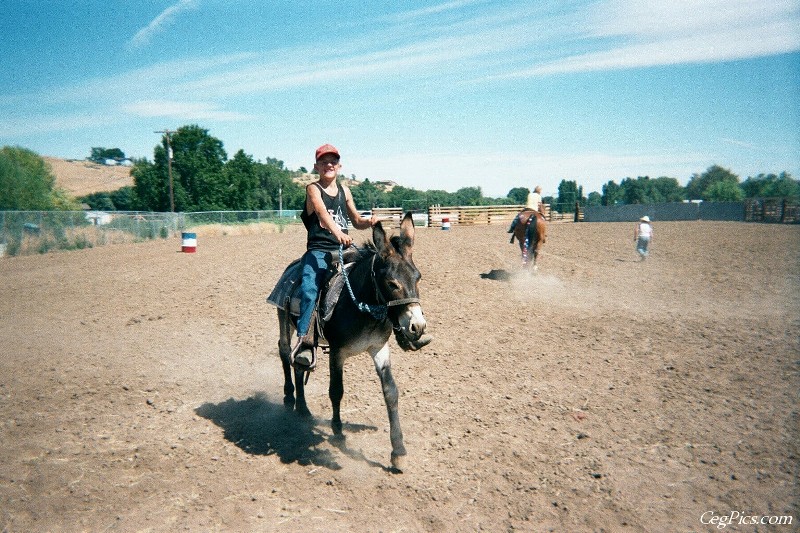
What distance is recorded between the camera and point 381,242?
4.66 metres

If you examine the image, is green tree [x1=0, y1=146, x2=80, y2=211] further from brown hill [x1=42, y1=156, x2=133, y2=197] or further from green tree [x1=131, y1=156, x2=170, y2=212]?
brown hill [x1=42, y1=156, x2=133, y2=197]

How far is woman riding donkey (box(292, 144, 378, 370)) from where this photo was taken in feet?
17.0

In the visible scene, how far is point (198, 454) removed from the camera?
17.1ft

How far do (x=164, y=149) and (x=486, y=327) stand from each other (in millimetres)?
75136

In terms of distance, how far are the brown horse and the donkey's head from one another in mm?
11776

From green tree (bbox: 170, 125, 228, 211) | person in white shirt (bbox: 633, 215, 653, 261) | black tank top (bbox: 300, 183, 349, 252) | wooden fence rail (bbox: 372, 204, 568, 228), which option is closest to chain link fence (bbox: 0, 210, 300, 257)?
wooden fence rail (bbox: 372, 204, 568, 228)

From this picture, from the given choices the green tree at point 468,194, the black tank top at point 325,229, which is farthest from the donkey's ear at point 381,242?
the green tree at point 468,194

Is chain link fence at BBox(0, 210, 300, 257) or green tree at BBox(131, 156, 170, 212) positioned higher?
green tree at BBox(131, 156, 170, 212)

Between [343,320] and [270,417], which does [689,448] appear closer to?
[343,320]

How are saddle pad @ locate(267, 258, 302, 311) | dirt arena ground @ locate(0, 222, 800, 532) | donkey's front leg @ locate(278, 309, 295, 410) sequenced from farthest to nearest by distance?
donkey's front leg @ locate(278, 309, 295, 410) < saddle pad @ locate(267, 258, 302, 311) < dirt arena ground @ locate(0, 222, 800, 532)

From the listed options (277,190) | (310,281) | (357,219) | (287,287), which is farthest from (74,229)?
(277,190)

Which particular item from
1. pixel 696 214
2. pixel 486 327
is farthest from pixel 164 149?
pixel 486 327

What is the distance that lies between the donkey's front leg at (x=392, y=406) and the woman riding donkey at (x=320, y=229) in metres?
0.74

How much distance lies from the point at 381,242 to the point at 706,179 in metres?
162
